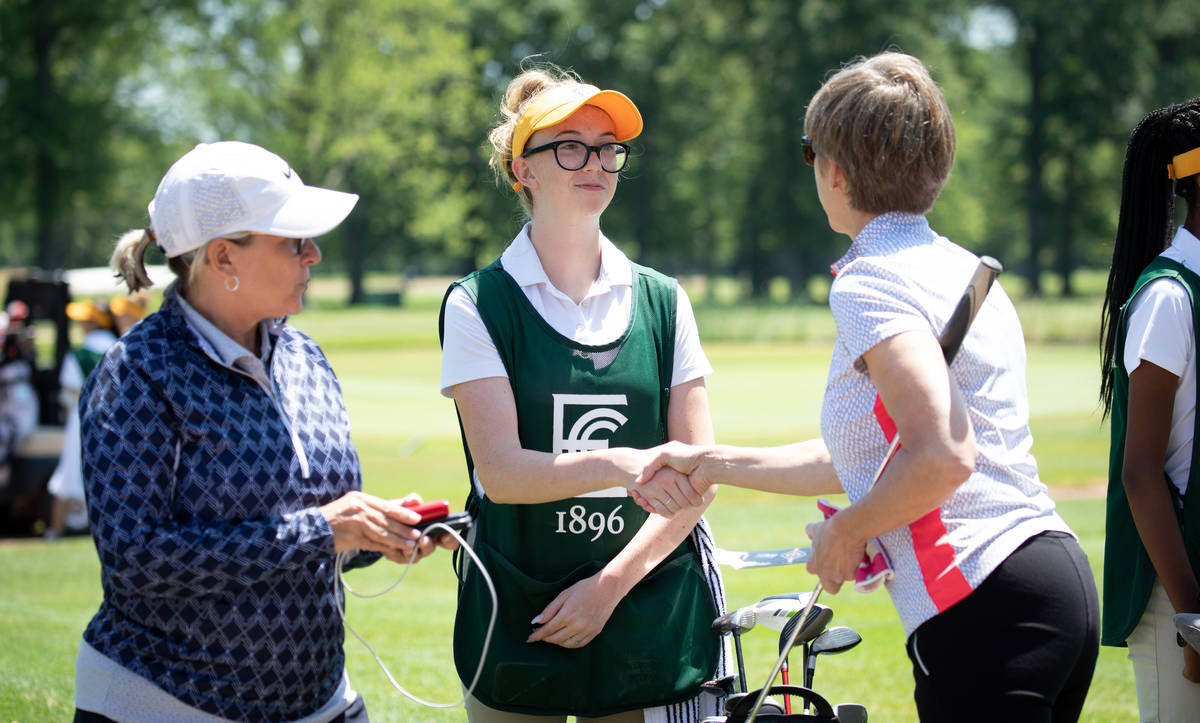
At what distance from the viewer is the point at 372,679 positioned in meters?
5.88

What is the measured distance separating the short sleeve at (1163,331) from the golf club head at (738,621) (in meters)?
1.15

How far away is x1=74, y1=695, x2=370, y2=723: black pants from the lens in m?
2.40

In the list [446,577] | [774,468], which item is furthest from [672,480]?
[446,577]

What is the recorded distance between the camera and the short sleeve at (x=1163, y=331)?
276cm

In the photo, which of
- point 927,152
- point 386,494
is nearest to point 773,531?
point 386,494

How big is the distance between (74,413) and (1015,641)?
10.3 meters

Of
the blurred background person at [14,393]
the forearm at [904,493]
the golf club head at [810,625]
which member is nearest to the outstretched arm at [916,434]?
the forearm at [904,493]

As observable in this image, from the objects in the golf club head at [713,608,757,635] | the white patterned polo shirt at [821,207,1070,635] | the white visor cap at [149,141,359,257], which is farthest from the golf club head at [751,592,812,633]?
the white visor cap at [149,141,359,257]

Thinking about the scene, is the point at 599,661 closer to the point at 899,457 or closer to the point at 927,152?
the point at 899,457

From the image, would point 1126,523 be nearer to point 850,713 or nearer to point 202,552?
point 850,713

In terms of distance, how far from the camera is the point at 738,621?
2.71 m

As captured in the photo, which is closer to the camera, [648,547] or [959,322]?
[959,322]

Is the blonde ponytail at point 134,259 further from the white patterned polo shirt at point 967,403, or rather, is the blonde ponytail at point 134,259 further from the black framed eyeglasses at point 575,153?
the white patterned polo shirt at point 967,403

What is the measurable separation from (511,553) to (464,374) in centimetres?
47
